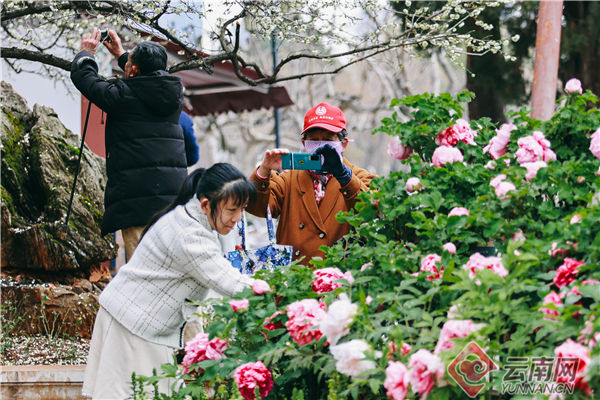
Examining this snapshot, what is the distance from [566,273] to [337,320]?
721mm

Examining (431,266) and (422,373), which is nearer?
Result: (422,373)

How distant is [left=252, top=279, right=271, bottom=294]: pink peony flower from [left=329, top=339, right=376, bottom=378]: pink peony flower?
1.90 ft

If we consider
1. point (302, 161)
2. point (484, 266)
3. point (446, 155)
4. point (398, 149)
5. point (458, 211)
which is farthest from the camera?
point (302, 161)

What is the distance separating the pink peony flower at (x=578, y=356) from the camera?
2064 millimetres

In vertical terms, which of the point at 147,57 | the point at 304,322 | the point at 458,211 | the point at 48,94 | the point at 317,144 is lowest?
the point at 304,322

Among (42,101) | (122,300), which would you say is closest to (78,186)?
(42,101)

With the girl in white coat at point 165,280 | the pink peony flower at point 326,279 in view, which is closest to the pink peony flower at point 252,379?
the pink peony flower at point 326,279

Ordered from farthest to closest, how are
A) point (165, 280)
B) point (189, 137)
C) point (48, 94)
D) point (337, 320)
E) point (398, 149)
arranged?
point (48, 94) < point (189, 137) < point (165, 280) < point (398, 149) < point (337, 320)

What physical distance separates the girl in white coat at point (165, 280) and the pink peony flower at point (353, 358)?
3.47ft

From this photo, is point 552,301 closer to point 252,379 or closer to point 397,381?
point 397,381

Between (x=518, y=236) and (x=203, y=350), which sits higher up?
(x=518, y=236)

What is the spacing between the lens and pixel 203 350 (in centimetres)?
282

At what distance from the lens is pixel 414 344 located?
2.44m

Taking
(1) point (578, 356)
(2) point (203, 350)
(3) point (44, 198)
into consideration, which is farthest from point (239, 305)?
(3) point (44, 198)
